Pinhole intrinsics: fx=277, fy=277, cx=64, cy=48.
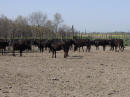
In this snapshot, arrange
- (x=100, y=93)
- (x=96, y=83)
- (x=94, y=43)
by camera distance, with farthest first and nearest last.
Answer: (x=94, y=43)
(x=96, y=83)
(x=100, y=93)

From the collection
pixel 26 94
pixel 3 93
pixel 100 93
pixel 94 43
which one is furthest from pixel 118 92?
pixel 94 43

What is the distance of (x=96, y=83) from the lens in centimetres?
1180

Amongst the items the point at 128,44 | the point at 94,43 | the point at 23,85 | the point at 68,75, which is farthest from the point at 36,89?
the point at 128,44

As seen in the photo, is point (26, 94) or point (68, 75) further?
point (68, 75)

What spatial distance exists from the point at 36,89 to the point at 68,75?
3.80 meters

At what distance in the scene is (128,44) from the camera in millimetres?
53969

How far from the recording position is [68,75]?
45.0 feet

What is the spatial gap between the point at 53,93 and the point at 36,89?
80cm

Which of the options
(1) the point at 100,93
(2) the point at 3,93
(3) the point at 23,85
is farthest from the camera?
(3) the point at 23,85

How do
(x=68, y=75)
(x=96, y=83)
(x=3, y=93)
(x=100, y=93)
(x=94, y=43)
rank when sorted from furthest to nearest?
(x=94, y=43) < (x=68, y=75) < (x=96, y=83) < (x=100, y=93) < (x=3, y=93)

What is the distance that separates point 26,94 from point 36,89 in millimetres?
938

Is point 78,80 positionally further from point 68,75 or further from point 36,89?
point 36,89

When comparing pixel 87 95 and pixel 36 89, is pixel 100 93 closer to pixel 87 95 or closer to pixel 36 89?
pixel 87 95

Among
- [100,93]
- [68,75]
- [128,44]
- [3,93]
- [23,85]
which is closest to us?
[3,93]
